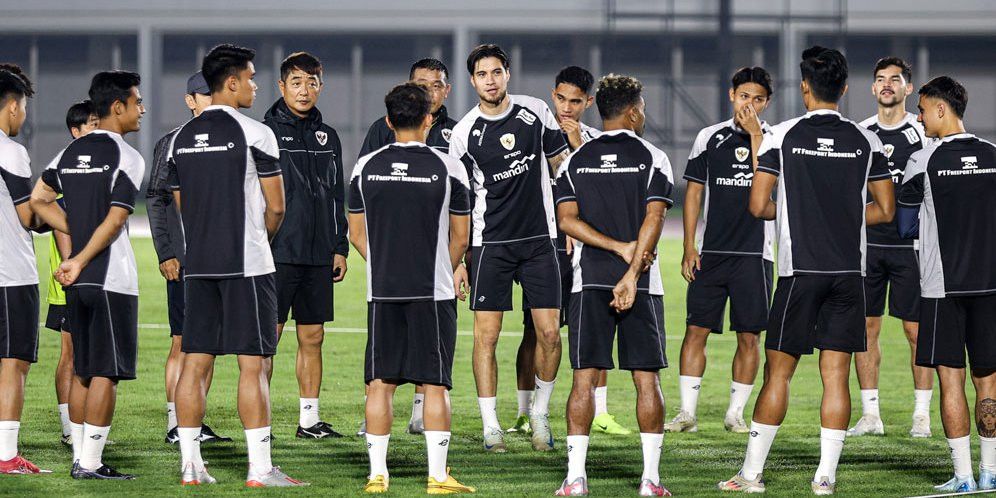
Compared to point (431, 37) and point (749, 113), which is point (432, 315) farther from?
point (431, 37)

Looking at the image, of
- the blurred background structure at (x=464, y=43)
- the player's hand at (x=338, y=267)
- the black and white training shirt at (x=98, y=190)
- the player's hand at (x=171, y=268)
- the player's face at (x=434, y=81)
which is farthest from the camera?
the blurred background structure at (x=464, y=43)

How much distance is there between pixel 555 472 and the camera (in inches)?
282

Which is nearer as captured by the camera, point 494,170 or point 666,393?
point 494,170

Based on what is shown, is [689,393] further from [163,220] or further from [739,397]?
[163,220]

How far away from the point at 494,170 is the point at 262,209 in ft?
6.30

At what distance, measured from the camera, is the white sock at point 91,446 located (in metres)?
6.70

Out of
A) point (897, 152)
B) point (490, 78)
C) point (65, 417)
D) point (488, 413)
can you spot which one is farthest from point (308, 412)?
point (897, 152)

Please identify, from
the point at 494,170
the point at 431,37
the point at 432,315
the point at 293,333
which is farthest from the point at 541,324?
the point at 431,37

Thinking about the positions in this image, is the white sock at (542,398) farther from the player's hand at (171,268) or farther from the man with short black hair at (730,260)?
the player's hand at (171,268)

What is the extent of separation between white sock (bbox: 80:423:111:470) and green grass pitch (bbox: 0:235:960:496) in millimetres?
124

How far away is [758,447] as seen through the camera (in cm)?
658

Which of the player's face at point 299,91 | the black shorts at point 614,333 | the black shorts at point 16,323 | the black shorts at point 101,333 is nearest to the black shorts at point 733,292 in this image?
the black shorts at point 614,333

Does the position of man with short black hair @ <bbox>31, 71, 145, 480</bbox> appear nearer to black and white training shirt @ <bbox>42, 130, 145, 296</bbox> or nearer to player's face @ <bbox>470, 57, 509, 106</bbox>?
black and white training shirt @ <bbox>42, 130, 145, 296</bbox>

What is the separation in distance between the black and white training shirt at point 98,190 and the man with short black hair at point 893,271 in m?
4.74
